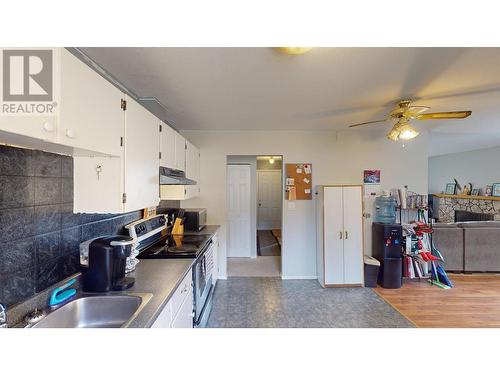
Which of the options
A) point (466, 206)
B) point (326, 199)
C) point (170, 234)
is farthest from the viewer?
point (466, 206)

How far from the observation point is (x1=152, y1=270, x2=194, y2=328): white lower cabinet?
4.59 feet

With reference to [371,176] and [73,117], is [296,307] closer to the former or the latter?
[371,176]

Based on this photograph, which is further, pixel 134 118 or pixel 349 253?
pixel 349 253

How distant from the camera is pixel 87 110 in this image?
3.58 feet

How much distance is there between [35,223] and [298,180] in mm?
3386

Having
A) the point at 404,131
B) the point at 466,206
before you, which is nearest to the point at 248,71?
the point at 404,131

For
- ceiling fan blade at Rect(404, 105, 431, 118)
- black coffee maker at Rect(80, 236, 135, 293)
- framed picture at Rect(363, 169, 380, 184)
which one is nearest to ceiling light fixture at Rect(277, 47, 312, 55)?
ceiling fan blade at Rect(404, 105, 431, 118)

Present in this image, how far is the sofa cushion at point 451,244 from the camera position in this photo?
397cm

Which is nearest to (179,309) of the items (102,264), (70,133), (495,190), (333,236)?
(102,264)

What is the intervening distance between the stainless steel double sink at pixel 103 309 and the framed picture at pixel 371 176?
370cm

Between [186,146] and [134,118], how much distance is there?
56.4 inches
